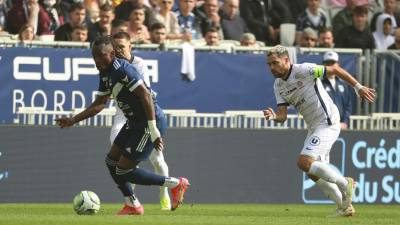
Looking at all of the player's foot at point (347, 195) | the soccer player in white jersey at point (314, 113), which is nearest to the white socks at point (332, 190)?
the soccer player in white jersey at point (314, 113)

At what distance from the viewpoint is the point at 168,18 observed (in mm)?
23656

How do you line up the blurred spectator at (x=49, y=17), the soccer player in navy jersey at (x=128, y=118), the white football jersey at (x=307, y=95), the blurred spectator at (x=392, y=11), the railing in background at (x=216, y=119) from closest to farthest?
the soccer player in navy jersey at (x=128, y=118)
the white football jersey at (x=307, y=95)
the railing in background at (x=216, y=119)
the blurred spectator at (x=49, y=17)
the blurred spectator at (x=392, y=11)

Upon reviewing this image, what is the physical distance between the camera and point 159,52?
21891 millimetres

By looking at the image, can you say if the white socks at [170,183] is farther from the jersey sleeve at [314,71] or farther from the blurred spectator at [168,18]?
the blurred spectator at [168,18]

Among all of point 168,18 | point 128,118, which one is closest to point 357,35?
point 168,18

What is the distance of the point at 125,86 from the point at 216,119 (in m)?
6.46

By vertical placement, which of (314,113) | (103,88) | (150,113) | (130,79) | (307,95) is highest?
(130,79)

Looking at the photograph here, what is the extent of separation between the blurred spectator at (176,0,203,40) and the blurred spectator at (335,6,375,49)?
2.79 meters

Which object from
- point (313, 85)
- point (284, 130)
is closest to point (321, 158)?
point (313, 85)

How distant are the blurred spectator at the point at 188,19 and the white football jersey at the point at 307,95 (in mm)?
6761

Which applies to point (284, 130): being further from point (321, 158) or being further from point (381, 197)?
point (321, 158)

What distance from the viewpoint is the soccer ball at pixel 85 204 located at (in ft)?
53.0

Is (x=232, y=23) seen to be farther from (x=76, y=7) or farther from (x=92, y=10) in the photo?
(x=76, y=7)

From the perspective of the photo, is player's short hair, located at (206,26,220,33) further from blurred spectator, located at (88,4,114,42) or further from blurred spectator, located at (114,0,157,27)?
blurred spectator, located at (88,4,114,42)
